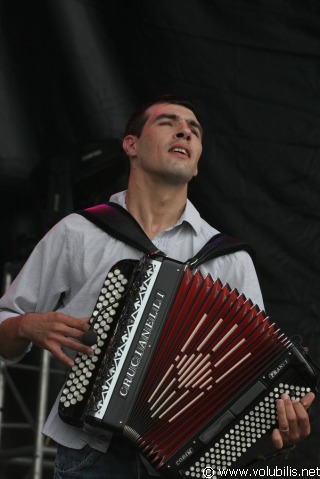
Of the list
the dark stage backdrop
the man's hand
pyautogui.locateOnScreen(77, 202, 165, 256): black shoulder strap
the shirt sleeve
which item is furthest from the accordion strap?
the dark stage backdrop

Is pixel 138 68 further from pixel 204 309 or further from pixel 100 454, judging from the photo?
pixel 100 454

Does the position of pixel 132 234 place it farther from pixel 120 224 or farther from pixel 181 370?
pixel 181 370

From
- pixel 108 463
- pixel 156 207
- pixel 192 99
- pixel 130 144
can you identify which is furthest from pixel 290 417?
pixel 192 99

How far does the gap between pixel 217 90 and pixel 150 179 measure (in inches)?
31.8

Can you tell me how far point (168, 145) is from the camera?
2.75 m

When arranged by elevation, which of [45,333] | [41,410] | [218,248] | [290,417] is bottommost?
[41,410]

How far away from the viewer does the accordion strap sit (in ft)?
8.33

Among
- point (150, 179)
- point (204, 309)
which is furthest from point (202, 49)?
point (204, 309)

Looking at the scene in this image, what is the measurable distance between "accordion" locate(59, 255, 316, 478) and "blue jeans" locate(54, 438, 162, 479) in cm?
8

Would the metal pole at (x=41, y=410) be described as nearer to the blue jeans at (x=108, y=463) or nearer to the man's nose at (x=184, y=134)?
the blue jeans at (x=108, y=463)

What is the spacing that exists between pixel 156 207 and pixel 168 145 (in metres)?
0.19

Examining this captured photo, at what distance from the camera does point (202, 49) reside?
11.2 ft

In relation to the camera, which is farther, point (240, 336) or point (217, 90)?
point (217, 90)

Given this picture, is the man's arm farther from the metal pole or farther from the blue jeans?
the metal pole
